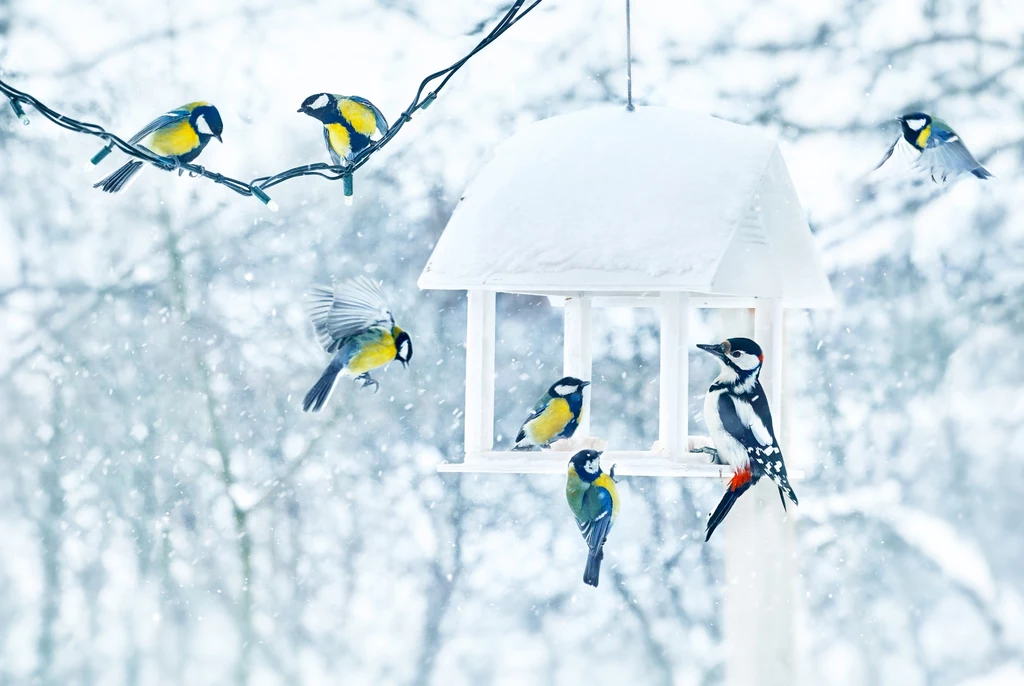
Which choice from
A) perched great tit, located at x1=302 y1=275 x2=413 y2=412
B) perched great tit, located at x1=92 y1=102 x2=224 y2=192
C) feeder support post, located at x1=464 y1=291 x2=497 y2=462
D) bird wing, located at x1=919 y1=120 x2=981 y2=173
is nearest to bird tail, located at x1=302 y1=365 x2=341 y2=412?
perched great tit, located at x1=302 y1=275 x2=413 y2=412

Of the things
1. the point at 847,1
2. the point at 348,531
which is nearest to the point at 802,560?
the point at 348,531

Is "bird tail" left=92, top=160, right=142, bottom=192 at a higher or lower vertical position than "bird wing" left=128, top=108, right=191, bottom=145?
lower

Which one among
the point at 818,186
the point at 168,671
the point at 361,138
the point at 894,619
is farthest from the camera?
the point at 168,671

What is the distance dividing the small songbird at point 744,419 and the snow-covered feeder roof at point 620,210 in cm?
10

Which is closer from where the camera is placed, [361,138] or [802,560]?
[361,138]

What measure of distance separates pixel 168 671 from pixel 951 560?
2.49m

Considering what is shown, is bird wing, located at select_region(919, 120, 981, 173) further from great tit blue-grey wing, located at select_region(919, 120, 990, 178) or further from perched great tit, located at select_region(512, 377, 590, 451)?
perched great tit, located at select_region(512, 377, 590, 451)

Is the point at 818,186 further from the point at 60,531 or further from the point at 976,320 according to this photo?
the point at 60,531

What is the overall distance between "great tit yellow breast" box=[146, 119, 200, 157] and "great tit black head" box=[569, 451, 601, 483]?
3.22ft

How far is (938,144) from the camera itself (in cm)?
240

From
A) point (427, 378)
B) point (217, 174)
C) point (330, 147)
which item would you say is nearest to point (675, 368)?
point (217, 174)

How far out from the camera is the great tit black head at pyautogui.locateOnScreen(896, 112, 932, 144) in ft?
7.78

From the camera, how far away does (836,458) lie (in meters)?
3.24

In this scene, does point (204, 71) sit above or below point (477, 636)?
above
